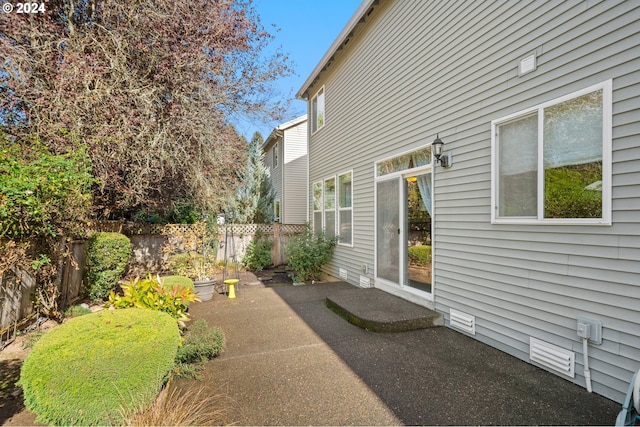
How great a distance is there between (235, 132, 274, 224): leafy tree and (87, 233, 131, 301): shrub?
7476mm

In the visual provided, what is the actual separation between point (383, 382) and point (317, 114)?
323 inches

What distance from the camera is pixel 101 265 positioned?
5715 millimetres

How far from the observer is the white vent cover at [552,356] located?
2.87 meters

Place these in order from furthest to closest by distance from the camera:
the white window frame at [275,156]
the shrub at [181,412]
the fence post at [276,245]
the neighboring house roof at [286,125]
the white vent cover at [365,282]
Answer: the white window frame at [275,156] → the neighboring house roof at [286,125] → the fence post at [276,245] → the white vent cover at [365,282] → the shrub at [181,412]

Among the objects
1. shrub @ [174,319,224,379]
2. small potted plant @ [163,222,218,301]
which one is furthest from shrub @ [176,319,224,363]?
small potted plant @ [163,222,218,301]

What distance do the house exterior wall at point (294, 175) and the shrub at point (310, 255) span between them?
5712 mm

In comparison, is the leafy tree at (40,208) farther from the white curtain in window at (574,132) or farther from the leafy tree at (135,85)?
the white curtain in window at (574,132)

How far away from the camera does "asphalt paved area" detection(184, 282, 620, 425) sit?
2430 mm

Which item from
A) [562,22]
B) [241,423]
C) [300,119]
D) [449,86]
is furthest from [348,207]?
[300,119]

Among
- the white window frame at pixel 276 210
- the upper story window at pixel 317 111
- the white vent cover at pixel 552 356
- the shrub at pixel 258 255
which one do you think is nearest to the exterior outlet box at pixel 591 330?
the white vent cover at pixel 552 356

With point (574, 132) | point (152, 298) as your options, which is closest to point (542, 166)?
point (574, 132)

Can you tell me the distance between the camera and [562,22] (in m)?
2.98

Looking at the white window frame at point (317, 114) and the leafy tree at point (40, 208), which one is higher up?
the white window frame at point (317, 114)

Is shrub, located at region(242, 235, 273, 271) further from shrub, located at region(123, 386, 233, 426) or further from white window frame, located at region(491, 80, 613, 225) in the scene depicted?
white window frame, located at region(491, 80, 613, 225)
